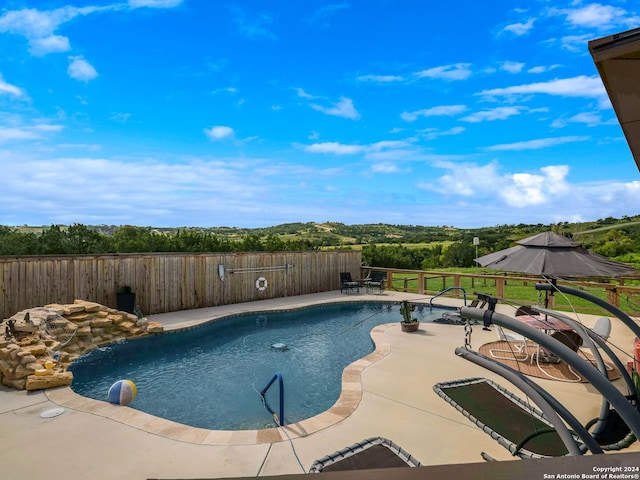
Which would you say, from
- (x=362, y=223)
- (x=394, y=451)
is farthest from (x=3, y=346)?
(x=362, y=223)

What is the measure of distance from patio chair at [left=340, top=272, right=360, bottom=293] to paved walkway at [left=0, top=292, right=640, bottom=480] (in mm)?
8802

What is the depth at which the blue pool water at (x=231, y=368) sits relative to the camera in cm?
515

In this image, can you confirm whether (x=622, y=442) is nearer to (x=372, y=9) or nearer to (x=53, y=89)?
(x=372, y=9)

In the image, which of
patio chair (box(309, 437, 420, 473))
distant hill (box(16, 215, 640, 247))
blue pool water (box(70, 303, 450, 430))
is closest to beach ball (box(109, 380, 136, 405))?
blue pool water (box(70, 303, 450, 430))

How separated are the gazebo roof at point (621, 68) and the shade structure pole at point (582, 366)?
3.46 ft

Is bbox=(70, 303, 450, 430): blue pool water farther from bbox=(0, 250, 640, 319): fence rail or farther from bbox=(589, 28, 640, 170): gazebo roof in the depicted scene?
bbox=(589, 28, 640, 170): gazebo roof

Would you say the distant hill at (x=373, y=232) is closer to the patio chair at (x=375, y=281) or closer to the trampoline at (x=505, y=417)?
the patio chair at (x=375, y=281)

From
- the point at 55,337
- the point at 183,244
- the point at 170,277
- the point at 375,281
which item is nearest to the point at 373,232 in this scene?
the point at 183,244

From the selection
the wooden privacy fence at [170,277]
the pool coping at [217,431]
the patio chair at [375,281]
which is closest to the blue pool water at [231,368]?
the pool coping at [217,431]

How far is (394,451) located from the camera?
3178 millimetres

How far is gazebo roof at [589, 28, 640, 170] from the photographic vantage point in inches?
49.9

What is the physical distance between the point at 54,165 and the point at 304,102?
9.82 meters

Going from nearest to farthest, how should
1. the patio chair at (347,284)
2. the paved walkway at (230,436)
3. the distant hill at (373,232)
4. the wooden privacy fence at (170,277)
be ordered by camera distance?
1. the paved walkway at (230,436)
2. the wooden privacy fence at (170,277)
3. the patio chair at (347,284)
4. the distant hill at (373,232)

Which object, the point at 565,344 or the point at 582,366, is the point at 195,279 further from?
the point at 582,366
